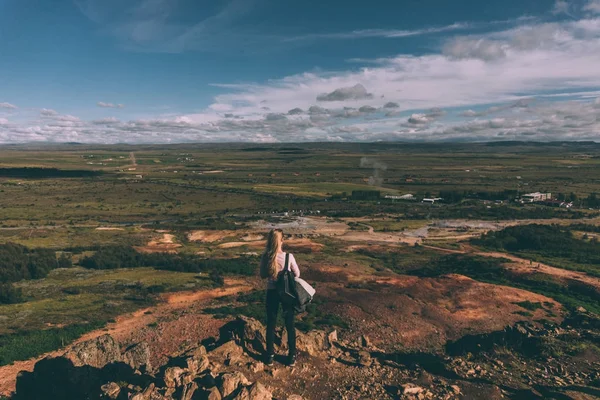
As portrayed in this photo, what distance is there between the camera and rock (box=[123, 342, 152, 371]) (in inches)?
432

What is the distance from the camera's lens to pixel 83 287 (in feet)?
86.8

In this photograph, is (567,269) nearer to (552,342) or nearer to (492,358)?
(552,342)

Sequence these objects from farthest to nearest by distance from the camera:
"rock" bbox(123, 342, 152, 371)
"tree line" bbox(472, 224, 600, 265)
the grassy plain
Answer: "tree line" bbox(472, 224, 600, 265) → the grassy plain → "rock" bbox(123, 342, 152, 371)

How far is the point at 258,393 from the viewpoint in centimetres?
821

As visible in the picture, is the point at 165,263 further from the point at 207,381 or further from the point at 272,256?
the point at 272,256

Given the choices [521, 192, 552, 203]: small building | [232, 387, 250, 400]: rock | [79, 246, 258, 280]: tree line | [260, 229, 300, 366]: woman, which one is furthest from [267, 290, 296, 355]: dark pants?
[521, 192, 552, 203]: small building

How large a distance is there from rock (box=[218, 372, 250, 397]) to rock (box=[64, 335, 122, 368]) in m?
4.07

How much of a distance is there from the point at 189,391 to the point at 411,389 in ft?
17.3

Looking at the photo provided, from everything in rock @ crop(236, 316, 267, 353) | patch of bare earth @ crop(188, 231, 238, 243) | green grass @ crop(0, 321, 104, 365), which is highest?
rock @ crop(236, 316, 267, 353)

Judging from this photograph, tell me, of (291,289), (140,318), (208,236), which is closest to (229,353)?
(291,289)

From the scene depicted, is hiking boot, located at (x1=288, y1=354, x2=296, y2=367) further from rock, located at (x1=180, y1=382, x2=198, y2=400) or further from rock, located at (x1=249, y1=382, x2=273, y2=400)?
rock, located at (x1=180, y1=382, x2=198, y2=400)

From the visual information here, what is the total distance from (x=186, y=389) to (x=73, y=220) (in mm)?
73062

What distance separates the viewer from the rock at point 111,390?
8.57 metres

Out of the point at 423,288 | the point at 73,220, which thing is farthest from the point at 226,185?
the point at 423,288
